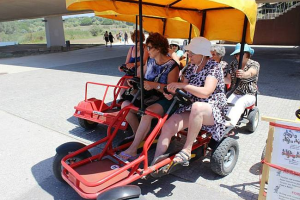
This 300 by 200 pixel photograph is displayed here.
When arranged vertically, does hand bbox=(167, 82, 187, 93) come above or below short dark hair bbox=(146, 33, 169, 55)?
below

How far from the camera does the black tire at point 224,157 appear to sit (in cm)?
309

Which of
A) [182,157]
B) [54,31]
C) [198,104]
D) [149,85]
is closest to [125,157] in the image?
[182,157]

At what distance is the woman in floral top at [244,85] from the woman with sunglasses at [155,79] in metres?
1.12

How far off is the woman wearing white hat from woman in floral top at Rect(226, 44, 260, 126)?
83cm

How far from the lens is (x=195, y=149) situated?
3.27 metres

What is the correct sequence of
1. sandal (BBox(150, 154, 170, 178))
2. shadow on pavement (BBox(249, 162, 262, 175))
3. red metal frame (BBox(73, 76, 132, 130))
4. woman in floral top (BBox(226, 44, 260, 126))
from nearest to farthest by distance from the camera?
sandal (BBox(150, 154, 170, 178)) → shadow on pavement (BBox(249, 162, 262, 175)) → woman in floral top (BBox(226, 44, 260, 126)) → red metal frame (BBox(73, 76, 132, 130))

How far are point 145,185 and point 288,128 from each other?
170 cm

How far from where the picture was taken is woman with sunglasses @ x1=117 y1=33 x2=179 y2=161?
322cm

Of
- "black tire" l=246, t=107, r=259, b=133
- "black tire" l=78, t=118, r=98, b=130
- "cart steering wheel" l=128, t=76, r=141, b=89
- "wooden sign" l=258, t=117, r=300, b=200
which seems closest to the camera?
"wooden sign" l=258, t=117, r=300, b=200

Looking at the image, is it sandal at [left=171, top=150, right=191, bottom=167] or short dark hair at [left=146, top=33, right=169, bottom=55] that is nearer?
sandal at [left=171, top=150, right=191, bottom=167]

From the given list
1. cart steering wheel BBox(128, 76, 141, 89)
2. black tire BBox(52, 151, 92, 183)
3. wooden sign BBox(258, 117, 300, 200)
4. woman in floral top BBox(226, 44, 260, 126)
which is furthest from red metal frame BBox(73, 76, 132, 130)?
wooden sign BBox(258, 117, 300, 200)

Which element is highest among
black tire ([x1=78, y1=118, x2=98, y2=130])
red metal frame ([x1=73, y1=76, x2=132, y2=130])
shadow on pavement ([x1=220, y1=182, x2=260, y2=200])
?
red metal frame ([x1=73, y1=76, x2=132, y2=130])

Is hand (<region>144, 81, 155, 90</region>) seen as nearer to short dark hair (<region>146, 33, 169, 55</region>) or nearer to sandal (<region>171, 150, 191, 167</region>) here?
short dark hair (<region>146, 33, 169, 55</region>)

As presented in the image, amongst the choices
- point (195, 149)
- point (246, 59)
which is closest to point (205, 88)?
point (195, 149)
